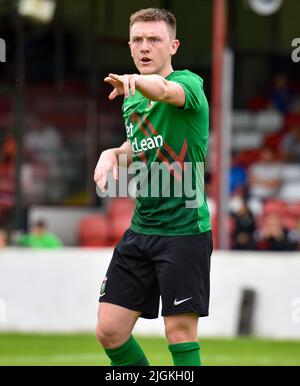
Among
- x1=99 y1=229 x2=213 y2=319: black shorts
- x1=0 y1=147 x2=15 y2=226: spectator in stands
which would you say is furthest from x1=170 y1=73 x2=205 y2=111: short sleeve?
x1=0 y1=147 x2=15 y2=226: spectator in stands

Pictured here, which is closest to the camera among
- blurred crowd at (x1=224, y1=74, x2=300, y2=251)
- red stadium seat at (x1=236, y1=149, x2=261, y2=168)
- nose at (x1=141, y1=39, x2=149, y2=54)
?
nose at (x1=141, y1=39, x2=149, y2=54)

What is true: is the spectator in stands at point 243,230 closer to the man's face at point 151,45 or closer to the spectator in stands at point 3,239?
the spectator in stands at point 3,239

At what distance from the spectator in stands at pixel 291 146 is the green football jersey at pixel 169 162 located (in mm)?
12036

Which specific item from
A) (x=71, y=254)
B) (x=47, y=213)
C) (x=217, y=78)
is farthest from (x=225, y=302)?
(x=47, y=213)

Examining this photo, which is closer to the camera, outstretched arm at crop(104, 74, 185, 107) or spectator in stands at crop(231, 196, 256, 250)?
outstretched arm at crop(104, 74, 185, 107)

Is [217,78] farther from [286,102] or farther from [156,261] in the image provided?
[156,261]

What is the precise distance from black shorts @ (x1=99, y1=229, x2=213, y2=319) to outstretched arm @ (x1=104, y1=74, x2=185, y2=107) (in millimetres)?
891

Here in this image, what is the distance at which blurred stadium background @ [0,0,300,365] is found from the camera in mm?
13422

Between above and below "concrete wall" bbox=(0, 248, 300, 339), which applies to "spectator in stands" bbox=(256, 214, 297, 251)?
above

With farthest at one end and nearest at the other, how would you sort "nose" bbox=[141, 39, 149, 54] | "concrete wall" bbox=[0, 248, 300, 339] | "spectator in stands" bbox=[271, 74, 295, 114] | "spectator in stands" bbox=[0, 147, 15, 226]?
1. "spectator in stands" bbox=[271, 74, 295, 114]
2. "spectator in stands" bbox=[0, 147, 15, 226]
3. "concrete wall" bbox=[0, 248, 300, 339]
4. "nose" bbox=[141, 39, 149, 54]

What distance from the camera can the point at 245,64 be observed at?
832 inches

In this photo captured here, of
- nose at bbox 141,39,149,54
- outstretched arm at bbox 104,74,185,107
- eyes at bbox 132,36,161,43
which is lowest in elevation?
outstretched arm at bbox 104,74,185,107

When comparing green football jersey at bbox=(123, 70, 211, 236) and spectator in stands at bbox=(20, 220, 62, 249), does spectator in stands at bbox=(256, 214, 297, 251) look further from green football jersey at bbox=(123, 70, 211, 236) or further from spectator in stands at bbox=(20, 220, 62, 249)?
green football jersey at bbox=(123, 70, 211, 236)

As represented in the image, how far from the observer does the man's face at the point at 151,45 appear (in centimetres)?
661
